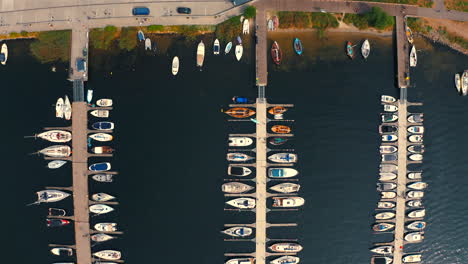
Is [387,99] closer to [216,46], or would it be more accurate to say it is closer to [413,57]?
[413,57]

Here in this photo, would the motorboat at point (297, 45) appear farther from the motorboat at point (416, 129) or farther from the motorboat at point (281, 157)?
the motorboat at point (416, 129)

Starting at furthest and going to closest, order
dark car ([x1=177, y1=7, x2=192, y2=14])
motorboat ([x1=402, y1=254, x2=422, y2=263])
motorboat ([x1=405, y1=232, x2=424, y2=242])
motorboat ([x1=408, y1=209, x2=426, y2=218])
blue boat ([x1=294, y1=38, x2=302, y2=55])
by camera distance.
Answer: motorboat ([x1=402, y1=254, x2=422, y2=263]), motorboat ([x1=405, y1=232, x2=424, y2=242]), motorboat ([x1=408, y1=209, x2=426, y2=218]), blue boat ([x1=294, y1=38, x2=302, y2=55]), dark car ([x1=177, y1=7, x2=192, y2=14])

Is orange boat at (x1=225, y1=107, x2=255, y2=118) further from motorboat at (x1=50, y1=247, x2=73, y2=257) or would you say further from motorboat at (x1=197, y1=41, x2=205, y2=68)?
motorboat at (x1=50, y1=247, x2=73, y2=257)

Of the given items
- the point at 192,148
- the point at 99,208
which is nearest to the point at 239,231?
the point at 192,148

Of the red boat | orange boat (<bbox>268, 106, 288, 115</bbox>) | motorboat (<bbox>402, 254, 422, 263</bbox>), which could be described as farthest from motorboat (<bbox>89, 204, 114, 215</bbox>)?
motorboat (<bbox>402, 254, 422, 263</bbox>)

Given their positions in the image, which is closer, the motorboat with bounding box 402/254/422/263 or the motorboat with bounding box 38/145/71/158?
the motorboat with bounding box 38/145/71/158

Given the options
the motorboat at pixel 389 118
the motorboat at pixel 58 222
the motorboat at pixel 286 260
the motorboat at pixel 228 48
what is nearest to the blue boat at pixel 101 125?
the motorboat at pixel 58 222
